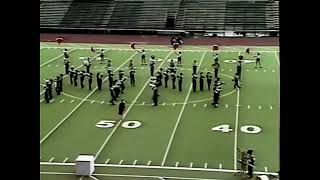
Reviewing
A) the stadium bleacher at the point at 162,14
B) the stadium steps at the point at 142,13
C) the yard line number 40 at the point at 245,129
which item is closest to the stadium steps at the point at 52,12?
the stadium bleacher at the point at 162,14

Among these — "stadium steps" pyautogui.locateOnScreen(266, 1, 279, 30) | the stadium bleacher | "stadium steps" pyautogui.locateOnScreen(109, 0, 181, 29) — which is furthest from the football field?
"stadium steps" pyautogui.locateOnScreen(109, 0, 181, 29)

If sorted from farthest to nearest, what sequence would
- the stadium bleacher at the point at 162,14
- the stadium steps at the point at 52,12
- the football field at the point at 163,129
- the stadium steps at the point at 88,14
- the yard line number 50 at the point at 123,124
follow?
the stadium steps at the point at 52,12
the stadium steps at the point at 88,14
the stadium bleacher at the point at 162,14
the yard line number 50 at the point at 123,124
the football field at the point at 163,129

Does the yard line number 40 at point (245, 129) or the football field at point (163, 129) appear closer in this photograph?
the football field at point (163, 129)

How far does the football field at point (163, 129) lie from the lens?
399 inches

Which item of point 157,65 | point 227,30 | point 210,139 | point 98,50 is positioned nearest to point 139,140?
point 210,139

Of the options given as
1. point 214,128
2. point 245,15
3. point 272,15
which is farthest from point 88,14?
point 214,128

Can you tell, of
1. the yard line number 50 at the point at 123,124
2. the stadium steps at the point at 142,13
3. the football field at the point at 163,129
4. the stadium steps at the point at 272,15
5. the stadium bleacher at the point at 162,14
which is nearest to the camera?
the football field at the point at 163,129

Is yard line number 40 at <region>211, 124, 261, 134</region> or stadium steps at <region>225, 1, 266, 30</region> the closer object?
yard line number 40 at <region>211, 124, 261, 134</region>

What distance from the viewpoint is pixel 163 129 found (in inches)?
500

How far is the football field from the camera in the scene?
1014 cm

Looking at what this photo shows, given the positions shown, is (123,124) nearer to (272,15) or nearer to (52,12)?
(272,15)

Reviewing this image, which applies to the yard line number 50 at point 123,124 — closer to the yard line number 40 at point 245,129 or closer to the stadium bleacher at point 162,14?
the yard line number 40 at point 245,129

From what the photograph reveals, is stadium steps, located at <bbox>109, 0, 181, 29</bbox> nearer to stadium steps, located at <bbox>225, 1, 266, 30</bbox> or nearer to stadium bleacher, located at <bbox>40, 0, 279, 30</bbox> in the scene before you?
stadium bleacher, located at <bbox>40, 0, 279, 30</bbox>

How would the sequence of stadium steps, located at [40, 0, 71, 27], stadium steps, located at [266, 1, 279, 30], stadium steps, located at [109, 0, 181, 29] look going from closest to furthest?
stadium steps, located at [266, 1, 279, 30] → stadium steps, located at [109, 0, 181, 29] → stadium steps, located at [40, 0, 71, 27]
